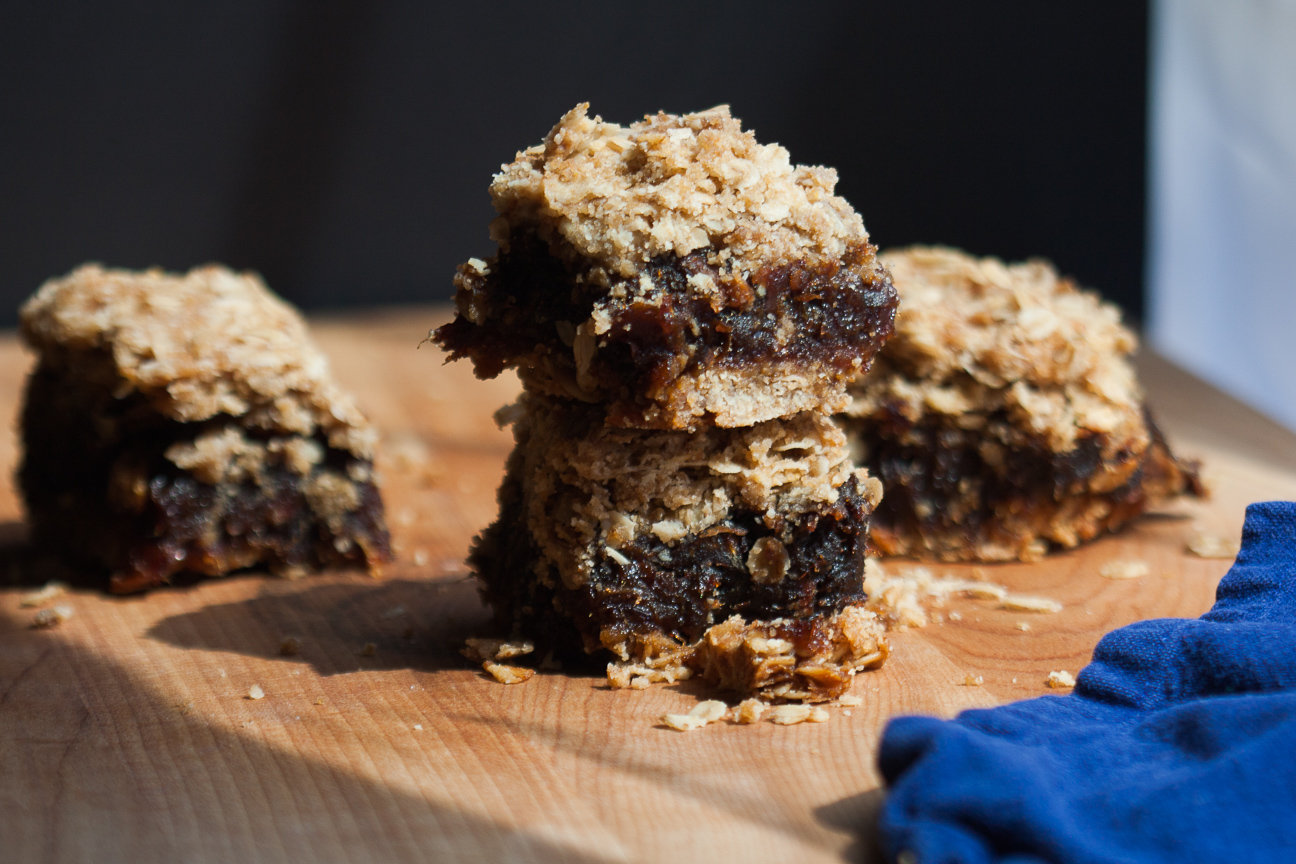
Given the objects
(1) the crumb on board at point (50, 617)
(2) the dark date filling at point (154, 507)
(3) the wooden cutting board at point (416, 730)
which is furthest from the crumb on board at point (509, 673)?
(1) the crumb on board at point (50, 617)

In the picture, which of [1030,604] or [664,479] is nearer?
[664,479]

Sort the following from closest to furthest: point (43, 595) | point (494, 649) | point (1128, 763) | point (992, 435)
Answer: point (1128, 763), point (494, 649), point (43, 595), point (992, 435)

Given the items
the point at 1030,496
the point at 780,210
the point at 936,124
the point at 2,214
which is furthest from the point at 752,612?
the point at 2,214

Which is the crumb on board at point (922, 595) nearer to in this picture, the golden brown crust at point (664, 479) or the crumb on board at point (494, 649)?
the golden brown crust at point (664, 479)

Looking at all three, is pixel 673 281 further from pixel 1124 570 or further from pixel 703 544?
pixel 1124 570

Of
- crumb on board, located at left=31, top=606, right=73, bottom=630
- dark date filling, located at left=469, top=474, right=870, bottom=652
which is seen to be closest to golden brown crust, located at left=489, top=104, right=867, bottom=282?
dark date filling, located at left=469, top=474, right=870, bottom=652

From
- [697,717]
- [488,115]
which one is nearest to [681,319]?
[697,717]

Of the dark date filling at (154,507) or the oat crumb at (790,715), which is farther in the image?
the dark date filling at (154,507)
